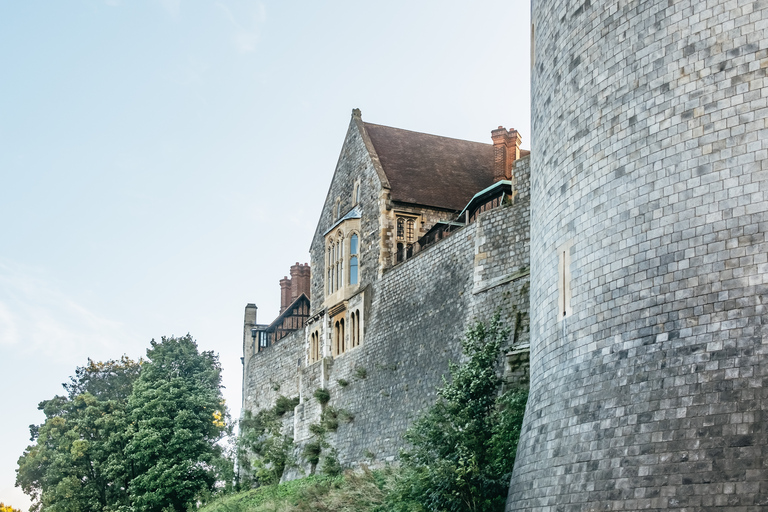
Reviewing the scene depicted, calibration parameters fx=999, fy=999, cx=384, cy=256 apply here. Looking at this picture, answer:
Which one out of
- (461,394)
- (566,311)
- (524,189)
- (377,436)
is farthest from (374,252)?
(566,311)

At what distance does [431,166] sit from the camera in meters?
35.8

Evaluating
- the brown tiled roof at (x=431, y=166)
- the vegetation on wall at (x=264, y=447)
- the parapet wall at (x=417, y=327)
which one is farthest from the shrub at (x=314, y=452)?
the brown tiled roof at (x=431, y=166)

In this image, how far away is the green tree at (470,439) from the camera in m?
19.8

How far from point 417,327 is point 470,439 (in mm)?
8710

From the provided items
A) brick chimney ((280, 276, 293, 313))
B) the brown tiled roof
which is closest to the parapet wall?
the brown tiled roof

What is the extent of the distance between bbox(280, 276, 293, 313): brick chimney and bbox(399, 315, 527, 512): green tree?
2757cm

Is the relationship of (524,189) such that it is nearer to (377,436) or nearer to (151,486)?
(377,436)

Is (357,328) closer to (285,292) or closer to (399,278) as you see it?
(399,278)

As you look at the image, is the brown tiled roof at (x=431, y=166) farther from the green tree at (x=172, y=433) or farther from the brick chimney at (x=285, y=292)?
the brick chimney at (x=285, y=292)

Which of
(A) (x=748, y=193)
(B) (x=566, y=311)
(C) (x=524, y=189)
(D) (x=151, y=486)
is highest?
(C) (x=524, y=189)

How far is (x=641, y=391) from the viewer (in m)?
13.9

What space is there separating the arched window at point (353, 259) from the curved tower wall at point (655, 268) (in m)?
18.1

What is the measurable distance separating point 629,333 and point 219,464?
2852cm

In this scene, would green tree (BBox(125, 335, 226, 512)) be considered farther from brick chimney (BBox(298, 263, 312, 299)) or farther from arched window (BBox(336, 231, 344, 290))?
arched window (BBox(336, 231, 344, 290))
